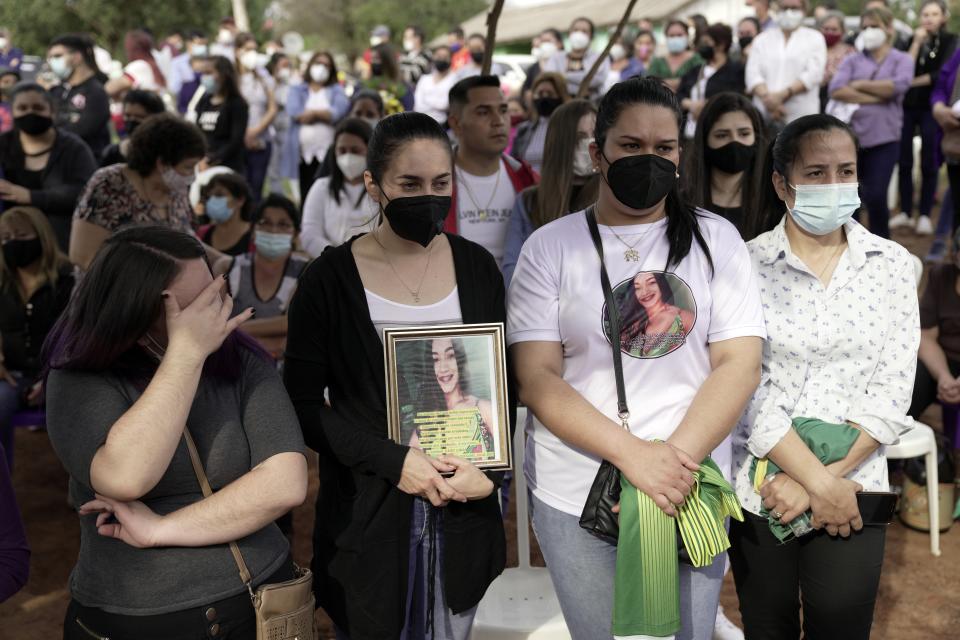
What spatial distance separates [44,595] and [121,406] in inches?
120

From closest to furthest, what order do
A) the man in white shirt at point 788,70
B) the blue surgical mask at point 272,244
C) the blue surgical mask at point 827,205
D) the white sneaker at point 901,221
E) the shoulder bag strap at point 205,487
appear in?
the shoulder bag strap at point 205,487, the blue surgical mask at point 827,205, the blue surgical mask at point 272,244, the man in white shirt at point 788,70, the white sneaker at point 901,221

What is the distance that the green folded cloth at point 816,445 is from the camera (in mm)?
2773

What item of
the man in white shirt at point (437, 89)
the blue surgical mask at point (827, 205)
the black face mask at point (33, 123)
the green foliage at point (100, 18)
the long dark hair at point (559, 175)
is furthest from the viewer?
the green foliage at point (100, 18)

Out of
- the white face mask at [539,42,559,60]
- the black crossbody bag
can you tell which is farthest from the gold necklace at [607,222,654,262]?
the white face mask at [539,42,559,60]

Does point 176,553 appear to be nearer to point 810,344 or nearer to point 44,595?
point 810,344

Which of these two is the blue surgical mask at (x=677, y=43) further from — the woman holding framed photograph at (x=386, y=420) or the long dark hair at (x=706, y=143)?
the woman holding framed photograph at (x=386, y=420)

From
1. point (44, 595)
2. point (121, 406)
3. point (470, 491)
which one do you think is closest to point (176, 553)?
point (121, 406)

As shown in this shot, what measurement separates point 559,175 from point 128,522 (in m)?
3.01

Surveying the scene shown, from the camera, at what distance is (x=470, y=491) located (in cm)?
258

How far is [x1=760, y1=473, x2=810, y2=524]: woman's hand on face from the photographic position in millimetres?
2770

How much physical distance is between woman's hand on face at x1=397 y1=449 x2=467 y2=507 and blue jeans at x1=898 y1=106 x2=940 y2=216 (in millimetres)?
9538

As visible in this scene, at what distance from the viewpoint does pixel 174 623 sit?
2346 mm

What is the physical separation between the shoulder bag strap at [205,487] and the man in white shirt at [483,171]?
269 cm

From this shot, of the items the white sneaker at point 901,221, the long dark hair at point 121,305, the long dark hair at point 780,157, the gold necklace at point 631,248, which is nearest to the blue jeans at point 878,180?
the white sneaker at point 901,221
